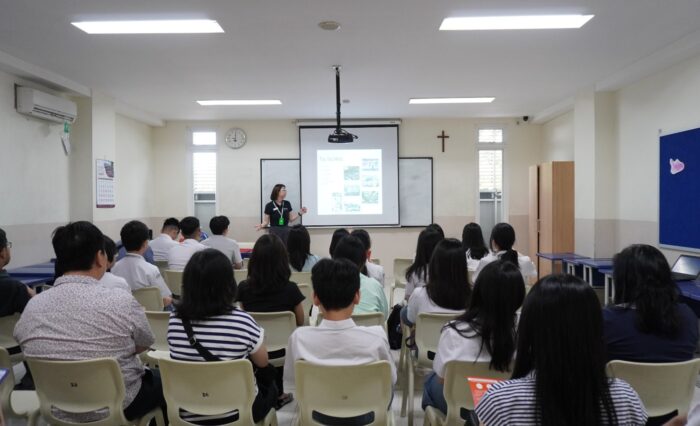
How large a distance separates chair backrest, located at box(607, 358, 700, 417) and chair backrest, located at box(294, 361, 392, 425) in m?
0.88

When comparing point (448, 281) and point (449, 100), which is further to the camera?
point (449, 100)

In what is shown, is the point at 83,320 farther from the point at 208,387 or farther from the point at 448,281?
the point at 448,281

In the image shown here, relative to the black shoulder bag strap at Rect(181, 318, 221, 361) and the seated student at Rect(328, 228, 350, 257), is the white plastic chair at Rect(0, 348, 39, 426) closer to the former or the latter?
the black shoulder bag strap at Rect(181, 318, 221, 361)

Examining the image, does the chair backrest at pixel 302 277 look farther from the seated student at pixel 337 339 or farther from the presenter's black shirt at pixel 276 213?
the presenter's black shirt at pixel 276 213

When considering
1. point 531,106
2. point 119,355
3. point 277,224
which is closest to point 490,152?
point 531,106

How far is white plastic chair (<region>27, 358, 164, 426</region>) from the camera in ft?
5.93

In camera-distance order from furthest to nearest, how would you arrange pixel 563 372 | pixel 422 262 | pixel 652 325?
1. pixel 422 262
2. pixel 652 325
3. pixel 563 372

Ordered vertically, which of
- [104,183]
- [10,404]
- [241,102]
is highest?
[241,102]

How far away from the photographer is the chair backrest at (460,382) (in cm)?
182

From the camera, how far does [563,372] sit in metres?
1.09

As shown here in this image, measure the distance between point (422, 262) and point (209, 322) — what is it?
2067mm

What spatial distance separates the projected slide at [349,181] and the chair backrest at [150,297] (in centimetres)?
498

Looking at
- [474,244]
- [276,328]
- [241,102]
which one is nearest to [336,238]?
[474,244]

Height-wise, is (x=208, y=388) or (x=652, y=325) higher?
(x=652, y=325)
